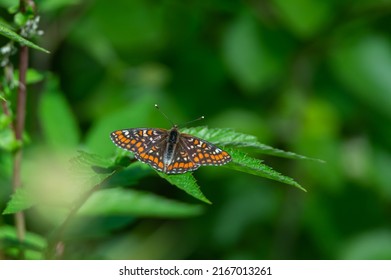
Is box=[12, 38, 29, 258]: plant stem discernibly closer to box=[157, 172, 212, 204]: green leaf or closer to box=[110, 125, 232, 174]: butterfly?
box=[110, 125, 232, 174]: butterfly

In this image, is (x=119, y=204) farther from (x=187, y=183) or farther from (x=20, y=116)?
(x=187, y=183)

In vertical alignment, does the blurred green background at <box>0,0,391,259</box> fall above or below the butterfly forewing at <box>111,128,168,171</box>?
above

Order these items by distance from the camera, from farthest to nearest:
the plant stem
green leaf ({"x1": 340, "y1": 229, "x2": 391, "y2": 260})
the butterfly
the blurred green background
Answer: the blurred green background < green leaf ({"x1": 340, "y1": 229, "x2": 391, "y2": 260}) < the plant stem < the butterfly

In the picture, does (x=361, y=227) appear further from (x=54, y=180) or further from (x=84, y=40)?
(x=54, y=180)

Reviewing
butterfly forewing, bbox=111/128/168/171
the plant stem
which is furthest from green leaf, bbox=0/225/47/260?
butterfly forewing, bbox=111/128/168/171

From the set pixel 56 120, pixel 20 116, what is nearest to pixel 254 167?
pixel 20 116

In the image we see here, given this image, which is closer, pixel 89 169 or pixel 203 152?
pixel 89 169
